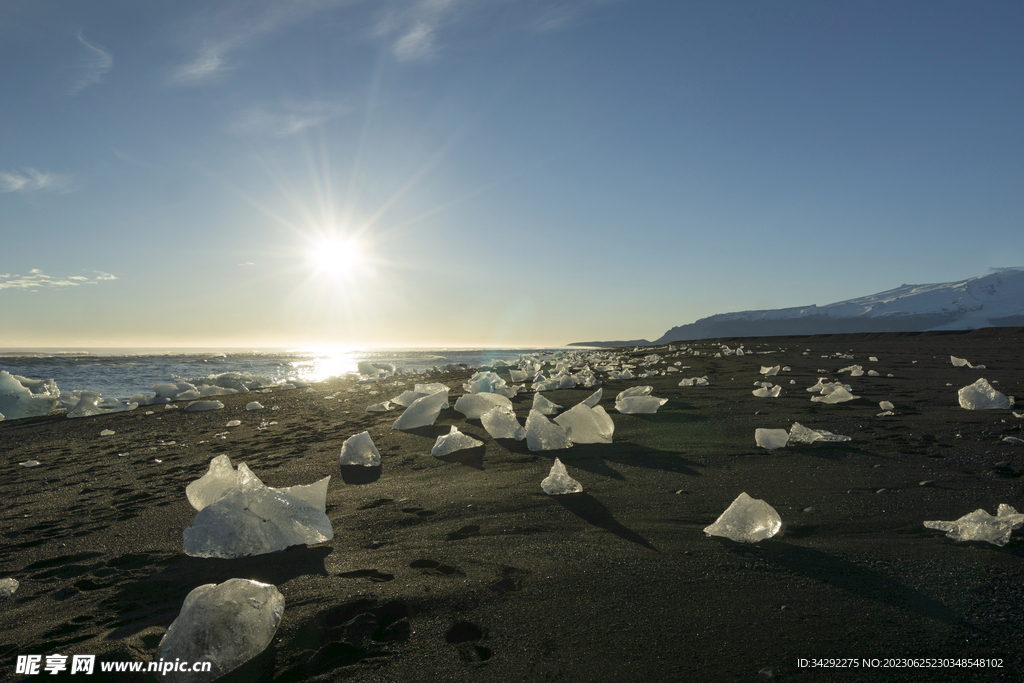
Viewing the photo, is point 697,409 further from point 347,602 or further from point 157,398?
point 157,398

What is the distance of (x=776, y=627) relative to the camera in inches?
53.1

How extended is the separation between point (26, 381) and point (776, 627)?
42.0ft

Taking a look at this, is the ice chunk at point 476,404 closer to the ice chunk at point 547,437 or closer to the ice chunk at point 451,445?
the ice chunk at point 451,445

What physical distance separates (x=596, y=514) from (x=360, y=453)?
188 cm

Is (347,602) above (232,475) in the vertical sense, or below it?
below

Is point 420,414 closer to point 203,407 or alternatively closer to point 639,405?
point 639,405

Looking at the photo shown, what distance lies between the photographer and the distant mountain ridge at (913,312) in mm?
66438

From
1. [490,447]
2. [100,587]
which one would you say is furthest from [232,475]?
[490,447]

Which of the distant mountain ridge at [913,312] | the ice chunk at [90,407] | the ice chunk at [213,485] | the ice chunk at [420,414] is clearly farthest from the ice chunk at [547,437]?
the distant mountain ridge at [913,312]

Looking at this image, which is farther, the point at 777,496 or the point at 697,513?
the point at 777,496

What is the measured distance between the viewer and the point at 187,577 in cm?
188

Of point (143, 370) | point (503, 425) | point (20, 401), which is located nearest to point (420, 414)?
point (503, 425)

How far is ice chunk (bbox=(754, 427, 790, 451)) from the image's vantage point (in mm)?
3168

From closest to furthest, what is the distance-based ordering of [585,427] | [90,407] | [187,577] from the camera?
[187,577] < [585,427] < [90,407]
